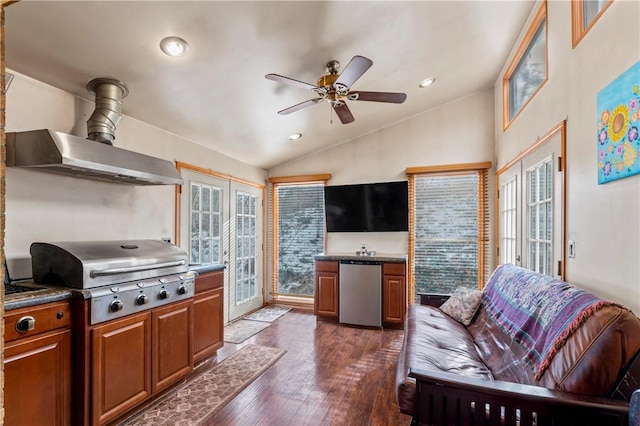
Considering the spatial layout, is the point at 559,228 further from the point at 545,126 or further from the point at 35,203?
the point at 35,203

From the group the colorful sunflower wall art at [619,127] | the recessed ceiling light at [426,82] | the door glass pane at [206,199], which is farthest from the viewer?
the door glass pane at [206,199]

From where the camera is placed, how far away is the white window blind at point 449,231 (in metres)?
4.08

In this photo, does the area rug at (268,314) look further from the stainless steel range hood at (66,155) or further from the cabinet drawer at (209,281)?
the stainless steel range hood at (66,155)

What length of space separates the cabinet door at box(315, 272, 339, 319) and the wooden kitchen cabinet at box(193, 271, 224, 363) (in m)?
1.49

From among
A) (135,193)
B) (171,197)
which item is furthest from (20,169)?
(171,197)

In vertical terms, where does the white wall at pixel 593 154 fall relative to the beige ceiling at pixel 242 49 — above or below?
below

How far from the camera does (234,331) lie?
377 cm

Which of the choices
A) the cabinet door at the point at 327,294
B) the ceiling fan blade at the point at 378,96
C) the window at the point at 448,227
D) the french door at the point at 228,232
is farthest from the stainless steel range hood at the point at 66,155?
the window at the point at 448,227

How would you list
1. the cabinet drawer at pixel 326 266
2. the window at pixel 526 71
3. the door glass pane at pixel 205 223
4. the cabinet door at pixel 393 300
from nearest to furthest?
the window at pixel 526 71 < the door glass pane at pixel 205 223 < the cabinet door at pixel 393 300 < the cabinet drawer at pixel 326 266

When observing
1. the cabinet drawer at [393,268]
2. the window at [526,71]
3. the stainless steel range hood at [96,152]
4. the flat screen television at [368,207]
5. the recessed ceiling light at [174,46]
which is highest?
the window at [526,71]

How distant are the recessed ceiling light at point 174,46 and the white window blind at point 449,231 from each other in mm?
3295

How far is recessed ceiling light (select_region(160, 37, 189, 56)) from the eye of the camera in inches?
79.1

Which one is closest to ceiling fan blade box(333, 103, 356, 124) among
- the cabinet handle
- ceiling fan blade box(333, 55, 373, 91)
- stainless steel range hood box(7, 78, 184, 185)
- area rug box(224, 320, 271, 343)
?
ceiling fan blade box(333, 55, 373, 91)

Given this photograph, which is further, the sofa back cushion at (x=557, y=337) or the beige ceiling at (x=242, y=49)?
the beige ceiling at (x=242, y=49)
